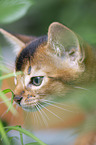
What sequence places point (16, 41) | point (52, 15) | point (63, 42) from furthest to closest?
point (52, 15)
point (16, 41)
point (63, 42)

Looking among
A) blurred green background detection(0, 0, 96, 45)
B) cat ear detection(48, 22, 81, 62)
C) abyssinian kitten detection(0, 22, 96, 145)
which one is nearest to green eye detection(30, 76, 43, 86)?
abyssinian kitten detection(0, 22, 96, 145)

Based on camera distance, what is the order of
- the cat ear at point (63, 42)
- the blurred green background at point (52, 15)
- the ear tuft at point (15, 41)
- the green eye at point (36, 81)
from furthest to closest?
the ear tuft at point (15, 41) < the green eye at point (36, 81) < the cat ear at point (63, 42) < the blurred green background at point (52, 15)

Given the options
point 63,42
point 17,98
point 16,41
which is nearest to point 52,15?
point 16,41

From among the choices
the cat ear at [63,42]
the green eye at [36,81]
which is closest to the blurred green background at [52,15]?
the cat ear at [63,42]

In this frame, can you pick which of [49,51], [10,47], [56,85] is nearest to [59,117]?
[56,85]

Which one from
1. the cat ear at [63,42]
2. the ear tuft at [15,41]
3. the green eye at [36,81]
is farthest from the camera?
the ear tuft at [15,41]

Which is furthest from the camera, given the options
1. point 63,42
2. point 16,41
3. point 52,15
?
point 52,15

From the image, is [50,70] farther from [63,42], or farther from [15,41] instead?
[15,41]

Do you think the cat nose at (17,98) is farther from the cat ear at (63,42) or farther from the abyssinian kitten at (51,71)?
the cat ear at (63,42)
